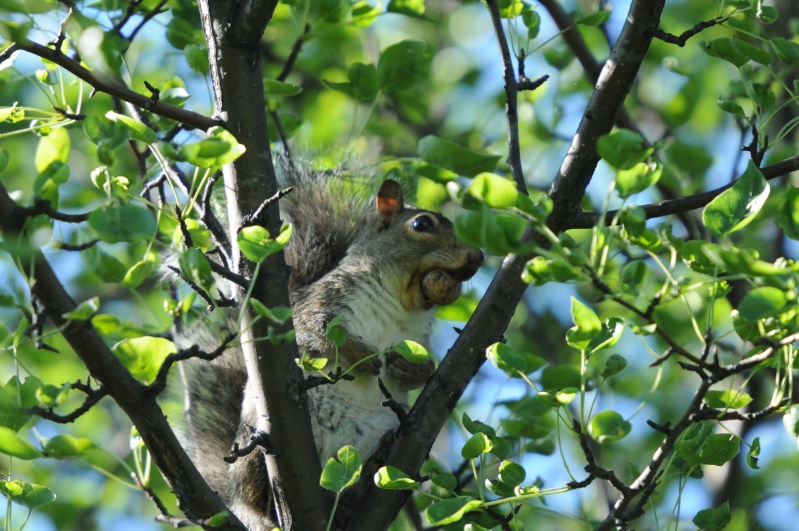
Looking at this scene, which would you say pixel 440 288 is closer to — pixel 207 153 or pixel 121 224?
pixel 207 153

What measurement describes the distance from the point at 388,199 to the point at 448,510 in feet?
4.92

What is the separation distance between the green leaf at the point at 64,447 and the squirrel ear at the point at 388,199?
5.22 ft

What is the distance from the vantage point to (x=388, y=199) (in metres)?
2.72

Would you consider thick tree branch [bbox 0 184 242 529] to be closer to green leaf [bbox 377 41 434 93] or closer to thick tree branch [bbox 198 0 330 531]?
thick tree branch [bbox 198 0 330 531]

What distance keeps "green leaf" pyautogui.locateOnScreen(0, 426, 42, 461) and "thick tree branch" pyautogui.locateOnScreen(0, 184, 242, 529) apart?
146 mm

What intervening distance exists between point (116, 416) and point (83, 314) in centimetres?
338

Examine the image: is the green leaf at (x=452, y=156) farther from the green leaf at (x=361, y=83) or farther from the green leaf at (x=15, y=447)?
the green leaf at (x=361, y=83)

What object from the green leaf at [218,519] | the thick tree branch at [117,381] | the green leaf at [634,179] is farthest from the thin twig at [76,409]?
the green leaf at [634,179]

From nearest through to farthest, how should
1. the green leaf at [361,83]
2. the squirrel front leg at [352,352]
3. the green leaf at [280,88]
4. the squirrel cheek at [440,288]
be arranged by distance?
the green leaf at [280,88] < the green leaf at [361,83] < the squirrel front leg at [352,352] < the squirrel cheek at [440,288]

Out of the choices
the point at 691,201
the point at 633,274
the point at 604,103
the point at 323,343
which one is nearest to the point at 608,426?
the point at 633,274

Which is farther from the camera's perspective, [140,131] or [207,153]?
[140,131]

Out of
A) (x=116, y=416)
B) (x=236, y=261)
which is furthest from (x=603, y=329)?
(x=116, y=416)

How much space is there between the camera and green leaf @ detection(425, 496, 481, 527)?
1.30 meters

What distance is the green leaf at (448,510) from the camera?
1.30 metres
